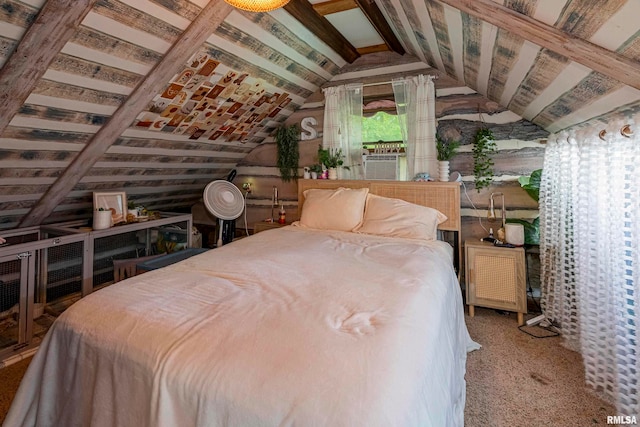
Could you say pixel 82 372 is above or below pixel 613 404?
above

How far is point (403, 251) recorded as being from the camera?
2.24m

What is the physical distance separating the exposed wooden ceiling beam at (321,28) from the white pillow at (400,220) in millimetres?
1570

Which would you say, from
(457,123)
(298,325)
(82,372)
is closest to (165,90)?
(82,372)

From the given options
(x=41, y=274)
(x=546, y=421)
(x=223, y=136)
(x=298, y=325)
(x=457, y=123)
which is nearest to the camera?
(x=298, y=325)

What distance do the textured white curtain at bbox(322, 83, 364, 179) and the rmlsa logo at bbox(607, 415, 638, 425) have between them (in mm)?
2655

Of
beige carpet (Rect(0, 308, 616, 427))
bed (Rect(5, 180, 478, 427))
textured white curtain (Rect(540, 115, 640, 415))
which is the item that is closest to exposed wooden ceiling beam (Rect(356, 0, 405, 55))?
textured white curtain (Rect(540, 115, 640, 415))

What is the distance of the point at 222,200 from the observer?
3.77 metres

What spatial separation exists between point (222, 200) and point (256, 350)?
117 inches

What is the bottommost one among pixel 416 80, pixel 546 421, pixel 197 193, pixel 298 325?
pixel 546 421

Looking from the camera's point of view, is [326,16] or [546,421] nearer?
[546,421]

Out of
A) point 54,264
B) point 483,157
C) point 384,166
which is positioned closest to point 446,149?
point 483,157

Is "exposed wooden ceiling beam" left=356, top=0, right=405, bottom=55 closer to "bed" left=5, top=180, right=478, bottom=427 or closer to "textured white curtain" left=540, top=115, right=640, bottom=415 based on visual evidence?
"textured white curtain" left=540, top=115, right=640, bottom=415

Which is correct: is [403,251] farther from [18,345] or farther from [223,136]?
[18,345]

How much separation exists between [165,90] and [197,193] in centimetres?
215
